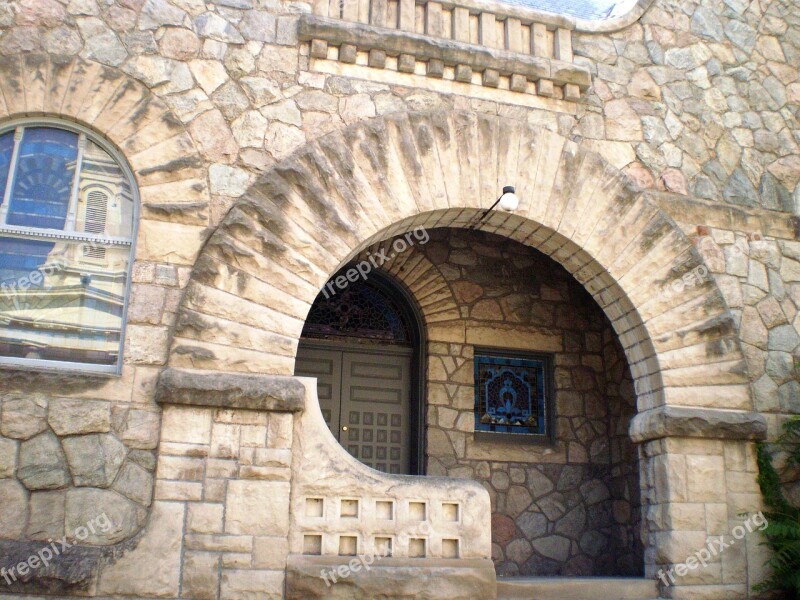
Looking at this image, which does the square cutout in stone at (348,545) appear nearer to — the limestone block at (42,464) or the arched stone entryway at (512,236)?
the arched stone entryway at (512,236)

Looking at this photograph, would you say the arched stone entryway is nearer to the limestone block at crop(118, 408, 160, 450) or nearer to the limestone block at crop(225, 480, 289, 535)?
the limestone block at crop(118, 408, 160, 450)

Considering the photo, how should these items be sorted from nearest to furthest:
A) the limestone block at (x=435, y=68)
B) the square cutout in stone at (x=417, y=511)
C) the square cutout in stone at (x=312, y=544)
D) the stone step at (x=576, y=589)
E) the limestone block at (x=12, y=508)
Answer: the limestone block at (x=12, y=508)
the square cutout in stone at (x=312, y=544)
the square cutout in stone at (x=417, y=511)
the stone step at (x=576, y=589)
the limestone block at (x=435, y=68)

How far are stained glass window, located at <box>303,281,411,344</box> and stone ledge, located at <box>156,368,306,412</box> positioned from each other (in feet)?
7.98

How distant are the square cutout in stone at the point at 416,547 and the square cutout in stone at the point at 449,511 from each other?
227 mm

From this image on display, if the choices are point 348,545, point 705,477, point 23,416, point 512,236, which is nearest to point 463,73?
point 512,236

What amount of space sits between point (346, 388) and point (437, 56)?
3173 mm

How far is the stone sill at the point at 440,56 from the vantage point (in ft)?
21.1

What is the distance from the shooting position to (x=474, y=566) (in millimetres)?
5555

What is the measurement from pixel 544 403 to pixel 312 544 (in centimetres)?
364

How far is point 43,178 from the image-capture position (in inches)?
227

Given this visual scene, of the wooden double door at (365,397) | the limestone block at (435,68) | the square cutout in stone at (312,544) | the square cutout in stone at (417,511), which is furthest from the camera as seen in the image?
the wooden double door at (365,397)

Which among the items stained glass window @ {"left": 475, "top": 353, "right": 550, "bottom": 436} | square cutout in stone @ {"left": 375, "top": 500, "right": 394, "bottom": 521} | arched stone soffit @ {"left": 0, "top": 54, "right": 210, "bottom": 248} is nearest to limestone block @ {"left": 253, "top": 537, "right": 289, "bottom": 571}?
square cutout in stone @ {"left": 375, "top": 500, "right": 394, "bottom": 521}

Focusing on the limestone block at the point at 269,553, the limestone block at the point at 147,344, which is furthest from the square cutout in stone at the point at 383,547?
the limestone block at the point at 147,344

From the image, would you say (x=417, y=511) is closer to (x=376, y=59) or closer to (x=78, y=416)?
(x=78, y=416)
